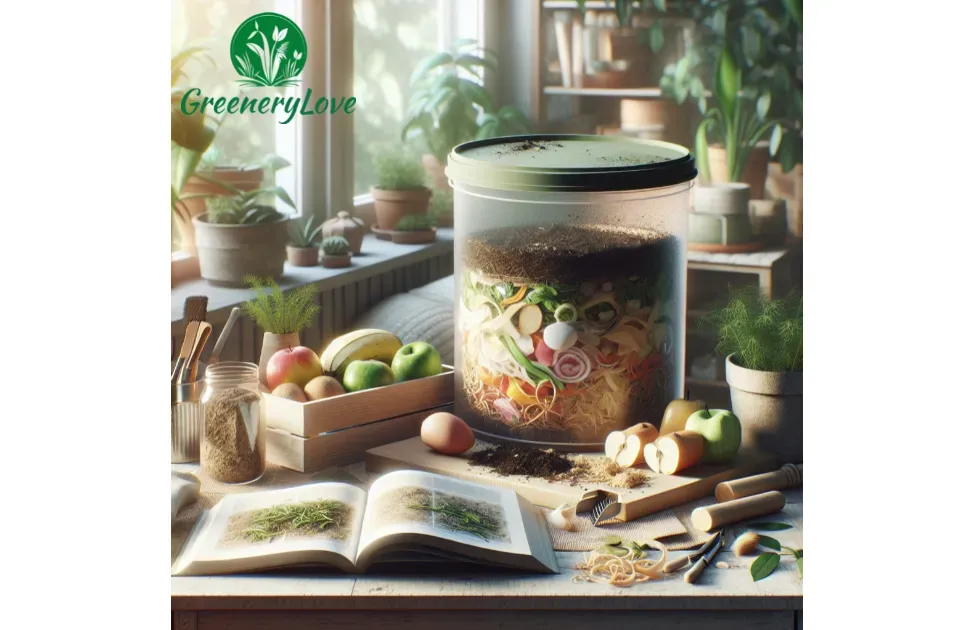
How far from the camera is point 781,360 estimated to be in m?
1.26

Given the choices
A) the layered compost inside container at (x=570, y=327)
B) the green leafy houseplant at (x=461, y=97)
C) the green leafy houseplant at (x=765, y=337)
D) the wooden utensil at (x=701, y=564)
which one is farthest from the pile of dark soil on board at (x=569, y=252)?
the wooden utensil at (x=701, y=564)

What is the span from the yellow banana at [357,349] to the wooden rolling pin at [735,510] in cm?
44

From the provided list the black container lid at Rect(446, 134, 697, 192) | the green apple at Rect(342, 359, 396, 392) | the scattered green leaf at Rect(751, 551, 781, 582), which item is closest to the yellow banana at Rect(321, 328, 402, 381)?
the green apple at Rect(342, 359, 396, 392)

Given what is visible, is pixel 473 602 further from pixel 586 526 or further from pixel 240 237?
pixel 240 237

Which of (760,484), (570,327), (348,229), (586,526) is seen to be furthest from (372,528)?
(348,229)

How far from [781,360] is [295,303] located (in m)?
0.60

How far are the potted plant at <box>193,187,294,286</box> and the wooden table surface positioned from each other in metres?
0.48

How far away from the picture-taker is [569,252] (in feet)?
4.01

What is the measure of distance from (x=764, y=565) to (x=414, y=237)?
0.72 m

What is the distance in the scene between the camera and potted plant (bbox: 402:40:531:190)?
4.70ft

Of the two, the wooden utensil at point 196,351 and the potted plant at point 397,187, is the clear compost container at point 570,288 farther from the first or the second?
the wooden utensil at point 196,351

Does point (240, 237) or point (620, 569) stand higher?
point (240, 237)

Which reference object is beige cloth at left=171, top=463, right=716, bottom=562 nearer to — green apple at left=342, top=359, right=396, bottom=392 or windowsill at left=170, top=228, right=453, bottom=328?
green apple at left=342, top=359, right=396, bottom=392

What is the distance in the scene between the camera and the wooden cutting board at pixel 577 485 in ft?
3.82
